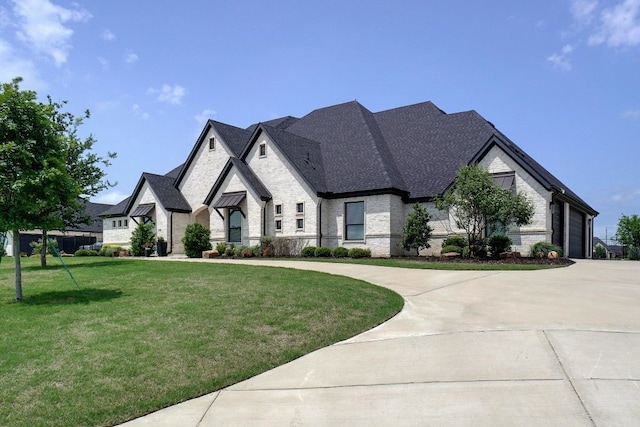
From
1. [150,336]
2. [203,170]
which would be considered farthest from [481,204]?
[203,170]

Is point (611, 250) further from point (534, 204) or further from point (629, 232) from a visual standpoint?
point (534, 204)

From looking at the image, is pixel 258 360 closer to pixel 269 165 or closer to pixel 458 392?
pixel 458 392

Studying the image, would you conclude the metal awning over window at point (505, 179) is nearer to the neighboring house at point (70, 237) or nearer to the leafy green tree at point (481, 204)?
the leafy green tree at point (481, 204)

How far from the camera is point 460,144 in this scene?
28828mm

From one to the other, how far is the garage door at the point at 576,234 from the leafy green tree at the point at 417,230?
39.0 ft

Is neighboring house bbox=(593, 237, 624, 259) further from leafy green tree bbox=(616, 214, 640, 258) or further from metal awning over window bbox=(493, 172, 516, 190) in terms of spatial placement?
metal awning over window bbox=(493, 172, 516, 190)

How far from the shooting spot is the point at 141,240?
33.2 metres

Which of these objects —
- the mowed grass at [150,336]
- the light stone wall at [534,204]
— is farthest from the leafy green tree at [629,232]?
the mowed grass at [150,336]

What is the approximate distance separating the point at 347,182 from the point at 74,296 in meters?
19.9

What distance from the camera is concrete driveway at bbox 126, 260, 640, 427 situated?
480cm

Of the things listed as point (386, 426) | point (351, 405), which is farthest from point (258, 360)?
point (386, 426)

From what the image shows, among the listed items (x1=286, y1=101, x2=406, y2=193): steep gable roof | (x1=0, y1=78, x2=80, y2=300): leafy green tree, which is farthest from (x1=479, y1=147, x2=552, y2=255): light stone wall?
(x1=0, y1=78, x2=80, y2=300): leafy green tree

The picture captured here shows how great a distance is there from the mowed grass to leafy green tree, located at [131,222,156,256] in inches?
817

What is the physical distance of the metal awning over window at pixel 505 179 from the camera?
2444 cm
